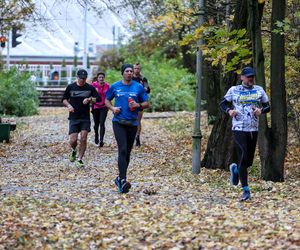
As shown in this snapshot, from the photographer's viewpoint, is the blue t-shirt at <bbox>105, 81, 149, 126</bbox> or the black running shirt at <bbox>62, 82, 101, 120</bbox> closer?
the blue t-shirt at <bbox>105, 81, 149, 126</bbox>

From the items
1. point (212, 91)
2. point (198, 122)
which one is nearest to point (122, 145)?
point (198, 122)

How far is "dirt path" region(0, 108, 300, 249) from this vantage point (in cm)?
833

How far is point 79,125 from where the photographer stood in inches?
601

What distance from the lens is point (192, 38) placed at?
12992 mm

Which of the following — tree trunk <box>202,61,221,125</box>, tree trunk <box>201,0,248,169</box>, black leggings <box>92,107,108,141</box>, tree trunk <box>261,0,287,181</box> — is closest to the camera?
tree trunk <box>261,0,287,181</box>

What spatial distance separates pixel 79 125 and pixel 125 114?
155 inches

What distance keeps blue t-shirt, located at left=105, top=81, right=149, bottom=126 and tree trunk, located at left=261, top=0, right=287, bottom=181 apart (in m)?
2.55

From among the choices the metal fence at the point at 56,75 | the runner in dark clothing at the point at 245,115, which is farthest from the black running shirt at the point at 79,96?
the metal fence at the point at 56,75

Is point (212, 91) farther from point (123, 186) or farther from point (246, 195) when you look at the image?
point (246, 195)

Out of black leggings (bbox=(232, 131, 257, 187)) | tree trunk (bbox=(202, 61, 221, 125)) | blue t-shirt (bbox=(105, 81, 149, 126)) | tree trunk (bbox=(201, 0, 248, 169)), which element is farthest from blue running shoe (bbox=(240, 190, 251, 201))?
tree trunk (bbox=(202, 61, 221, 125))

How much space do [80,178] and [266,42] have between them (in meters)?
6.34

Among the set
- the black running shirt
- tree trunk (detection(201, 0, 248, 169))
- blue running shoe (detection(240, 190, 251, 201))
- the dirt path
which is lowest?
the dirt path

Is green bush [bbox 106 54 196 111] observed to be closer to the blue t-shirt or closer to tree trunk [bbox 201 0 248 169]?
tree trunk [bbox 201 0 248 169]

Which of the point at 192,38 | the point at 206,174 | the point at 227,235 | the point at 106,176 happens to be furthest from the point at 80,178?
the point at 227,235
